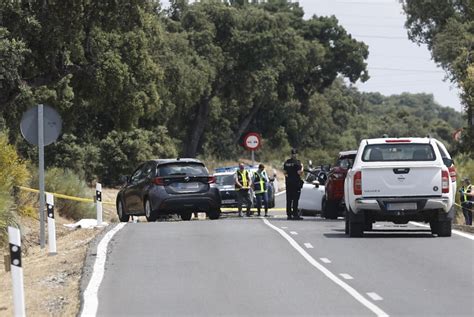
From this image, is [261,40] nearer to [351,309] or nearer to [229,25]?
[229,25]

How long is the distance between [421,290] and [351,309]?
1.76 m

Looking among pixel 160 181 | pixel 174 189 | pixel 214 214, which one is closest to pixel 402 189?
pixel 174 189

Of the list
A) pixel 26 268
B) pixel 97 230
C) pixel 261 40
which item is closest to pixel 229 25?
pixel 261 40

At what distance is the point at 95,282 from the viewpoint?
1388 centimetres

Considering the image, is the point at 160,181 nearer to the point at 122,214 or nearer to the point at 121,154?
the point at 122,214

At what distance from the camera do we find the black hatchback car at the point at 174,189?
2644cm

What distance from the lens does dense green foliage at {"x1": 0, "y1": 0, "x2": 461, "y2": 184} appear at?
2772 centimetres

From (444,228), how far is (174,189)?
339 inches

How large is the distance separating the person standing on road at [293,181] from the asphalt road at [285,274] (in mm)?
5165

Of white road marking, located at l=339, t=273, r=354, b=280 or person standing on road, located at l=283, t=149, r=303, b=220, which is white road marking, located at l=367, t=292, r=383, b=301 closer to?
white road marking, located at l=339, t=273, r=354, b=280

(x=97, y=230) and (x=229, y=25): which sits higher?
(x=229, y=25)

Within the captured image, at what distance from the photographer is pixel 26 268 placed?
1681 centimetres

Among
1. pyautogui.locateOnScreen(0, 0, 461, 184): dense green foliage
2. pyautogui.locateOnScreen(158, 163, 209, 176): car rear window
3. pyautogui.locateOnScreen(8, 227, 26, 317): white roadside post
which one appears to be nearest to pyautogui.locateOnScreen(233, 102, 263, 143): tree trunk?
pyautogui.locateOnScreen(0, 0, 461, 184): dense green foliage

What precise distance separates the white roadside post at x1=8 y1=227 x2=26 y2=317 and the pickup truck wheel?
1116cm
